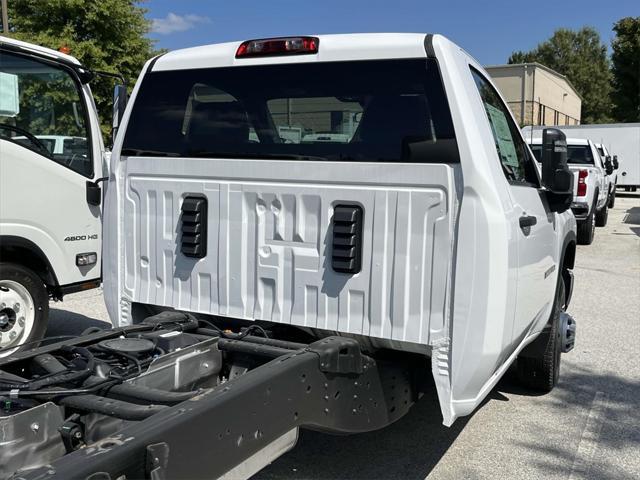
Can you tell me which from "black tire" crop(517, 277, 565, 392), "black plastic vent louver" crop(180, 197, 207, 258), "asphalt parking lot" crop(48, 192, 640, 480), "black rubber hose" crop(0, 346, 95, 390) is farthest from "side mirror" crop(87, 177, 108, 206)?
"black tire" crop(517, 277, 565, 392)

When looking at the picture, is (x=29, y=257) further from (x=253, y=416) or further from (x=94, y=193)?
(x=253, y=416)

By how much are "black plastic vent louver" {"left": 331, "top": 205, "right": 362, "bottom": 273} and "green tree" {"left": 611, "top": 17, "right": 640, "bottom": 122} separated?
4320 cm

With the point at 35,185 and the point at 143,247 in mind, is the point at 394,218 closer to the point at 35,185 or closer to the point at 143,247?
the point at 143,247

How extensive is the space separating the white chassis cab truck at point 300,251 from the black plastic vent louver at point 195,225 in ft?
0.04

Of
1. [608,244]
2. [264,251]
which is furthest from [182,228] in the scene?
[608,244]

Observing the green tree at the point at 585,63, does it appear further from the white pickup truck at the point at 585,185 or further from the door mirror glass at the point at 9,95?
the door mirror glass at the point at 9,95

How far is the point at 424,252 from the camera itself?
9.63 feet

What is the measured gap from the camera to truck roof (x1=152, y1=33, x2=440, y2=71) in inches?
121

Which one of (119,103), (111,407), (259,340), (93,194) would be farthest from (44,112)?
(111,407)

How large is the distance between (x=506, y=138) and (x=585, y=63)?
73800mm

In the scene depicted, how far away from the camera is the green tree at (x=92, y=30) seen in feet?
65.5

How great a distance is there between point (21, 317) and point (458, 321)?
3915mm

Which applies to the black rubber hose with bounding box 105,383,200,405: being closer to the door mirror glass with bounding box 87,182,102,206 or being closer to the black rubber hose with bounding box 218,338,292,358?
the black rubber hose with bounding box 218,338,292,358

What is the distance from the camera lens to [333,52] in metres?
3.24
